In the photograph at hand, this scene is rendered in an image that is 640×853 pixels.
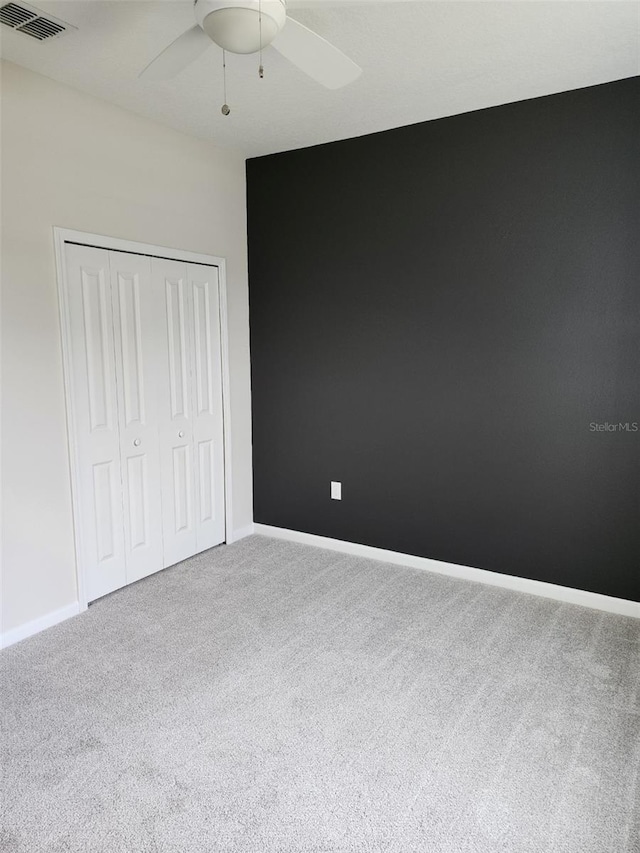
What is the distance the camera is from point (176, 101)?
118 inches

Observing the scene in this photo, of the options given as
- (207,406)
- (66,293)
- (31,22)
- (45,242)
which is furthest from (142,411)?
(31,22)

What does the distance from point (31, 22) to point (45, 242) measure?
0.90 meters

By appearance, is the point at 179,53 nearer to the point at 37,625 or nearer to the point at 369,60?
the point at 369,60

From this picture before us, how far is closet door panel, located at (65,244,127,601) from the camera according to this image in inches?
117

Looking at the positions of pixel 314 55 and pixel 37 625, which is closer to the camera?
pixel 314 55

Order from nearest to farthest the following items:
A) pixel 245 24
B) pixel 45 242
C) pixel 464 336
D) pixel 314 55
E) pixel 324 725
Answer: pixel 245 24, pixel 314 55, pixel 324 725, pixel 45 242, pixel 464 336

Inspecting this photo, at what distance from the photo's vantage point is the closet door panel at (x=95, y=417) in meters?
2.98

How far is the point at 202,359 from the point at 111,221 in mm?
1003

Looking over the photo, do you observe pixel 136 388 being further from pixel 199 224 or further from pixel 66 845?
pixel 66 845

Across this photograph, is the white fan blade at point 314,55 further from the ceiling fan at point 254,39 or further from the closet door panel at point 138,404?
the closet door panel at point 138,404

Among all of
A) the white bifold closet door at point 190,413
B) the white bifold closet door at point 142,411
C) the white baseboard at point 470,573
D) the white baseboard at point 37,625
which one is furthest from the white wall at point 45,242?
the white baseboard at point 470,573

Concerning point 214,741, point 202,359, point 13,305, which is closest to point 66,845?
point 214,741

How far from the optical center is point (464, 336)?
3318 millimetres

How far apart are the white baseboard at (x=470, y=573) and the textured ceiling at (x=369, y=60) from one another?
8.46 feet
